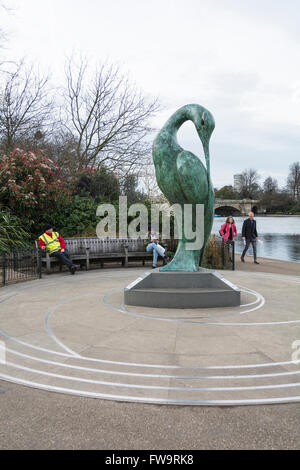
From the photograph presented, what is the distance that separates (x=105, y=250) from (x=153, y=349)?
24.2 feet

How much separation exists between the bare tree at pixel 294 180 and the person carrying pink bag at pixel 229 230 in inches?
3426

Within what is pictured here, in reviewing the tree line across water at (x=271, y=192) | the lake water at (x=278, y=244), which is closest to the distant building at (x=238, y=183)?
the tree line across water at (x=271, y=192)

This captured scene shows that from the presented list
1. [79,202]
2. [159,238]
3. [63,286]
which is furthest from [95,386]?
[79,202]

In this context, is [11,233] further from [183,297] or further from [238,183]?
[238,183]

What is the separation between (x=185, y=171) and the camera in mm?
6578

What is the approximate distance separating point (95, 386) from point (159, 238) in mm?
8887

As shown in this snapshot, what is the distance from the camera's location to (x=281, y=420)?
2631mm

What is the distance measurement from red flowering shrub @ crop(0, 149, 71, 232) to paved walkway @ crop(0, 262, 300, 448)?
605cm

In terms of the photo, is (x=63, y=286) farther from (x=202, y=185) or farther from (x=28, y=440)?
(x=28, y=440)

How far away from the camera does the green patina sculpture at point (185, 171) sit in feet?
21.9

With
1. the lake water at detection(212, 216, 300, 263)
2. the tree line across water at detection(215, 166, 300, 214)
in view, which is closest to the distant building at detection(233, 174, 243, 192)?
the tree line across water at detection(215, 166, 300, 214)

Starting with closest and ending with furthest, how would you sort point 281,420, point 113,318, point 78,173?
point 281,420
point 113,318
point 78,173

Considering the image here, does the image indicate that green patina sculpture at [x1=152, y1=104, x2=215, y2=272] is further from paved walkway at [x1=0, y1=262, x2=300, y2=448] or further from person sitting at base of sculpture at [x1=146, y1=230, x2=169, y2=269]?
person sitting at base of sculpture at [x1=146, y1=230, x2=169, y2=269]

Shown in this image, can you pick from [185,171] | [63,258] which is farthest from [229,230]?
[185,171]
